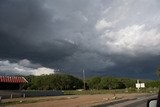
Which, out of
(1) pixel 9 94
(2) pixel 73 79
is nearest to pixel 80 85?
(2) pixel 73 79

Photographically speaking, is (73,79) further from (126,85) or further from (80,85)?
(126,85)

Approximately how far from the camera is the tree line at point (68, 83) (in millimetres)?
158250

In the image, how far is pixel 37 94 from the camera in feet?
293

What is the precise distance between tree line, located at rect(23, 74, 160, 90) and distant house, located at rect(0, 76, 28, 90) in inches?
1972

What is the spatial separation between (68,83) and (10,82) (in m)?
84.2

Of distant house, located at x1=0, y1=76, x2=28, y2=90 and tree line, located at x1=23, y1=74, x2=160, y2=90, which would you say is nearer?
distant house, located at x1=0, y1=76, x2=28, y2=90

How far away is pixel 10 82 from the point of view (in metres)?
83.4

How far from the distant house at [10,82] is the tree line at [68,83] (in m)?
50.1

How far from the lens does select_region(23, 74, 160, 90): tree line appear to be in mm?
158250

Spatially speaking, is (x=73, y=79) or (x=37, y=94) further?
(x=73, y=79)

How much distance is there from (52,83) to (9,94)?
8336cm

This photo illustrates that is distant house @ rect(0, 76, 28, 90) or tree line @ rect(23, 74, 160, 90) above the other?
tree line @ rect(23, 74, 160, 90)

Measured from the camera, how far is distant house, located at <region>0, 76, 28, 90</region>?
269ft

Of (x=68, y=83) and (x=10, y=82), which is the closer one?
(x=10, y=82)
